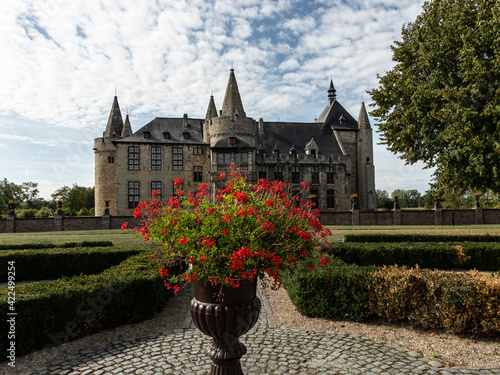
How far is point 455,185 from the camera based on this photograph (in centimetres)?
1473

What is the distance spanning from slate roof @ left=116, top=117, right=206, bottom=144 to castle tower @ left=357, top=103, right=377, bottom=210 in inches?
836

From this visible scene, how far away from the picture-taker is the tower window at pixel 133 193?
39.5 meters

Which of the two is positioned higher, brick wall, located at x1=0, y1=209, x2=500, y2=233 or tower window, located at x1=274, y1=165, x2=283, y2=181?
tower window, located at x1=274, y1=165, x2=283, y2=181

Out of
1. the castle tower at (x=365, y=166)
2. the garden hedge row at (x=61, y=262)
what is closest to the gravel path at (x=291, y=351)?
the garden hedge row at (x=61, y=262)

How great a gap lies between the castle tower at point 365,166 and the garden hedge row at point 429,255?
31497 mm

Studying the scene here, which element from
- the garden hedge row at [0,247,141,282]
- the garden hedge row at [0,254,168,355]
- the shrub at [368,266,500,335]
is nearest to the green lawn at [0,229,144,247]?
the garden hedge row at [0,247,141,282]

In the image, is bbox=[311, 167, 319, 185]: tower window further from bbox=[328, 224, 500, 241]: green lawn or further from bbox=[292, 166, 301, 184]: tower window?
bbox=[328, 224, 500, 241]: green lawn

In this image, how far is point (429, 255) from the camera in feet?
37.0

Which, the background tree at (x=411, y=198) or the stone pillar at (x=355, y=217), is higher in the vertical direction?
the background tree at (x=411, y=198)

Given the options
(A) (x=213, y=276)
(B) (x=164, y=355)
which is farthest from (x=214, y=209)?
(B) (x=164, y=355)

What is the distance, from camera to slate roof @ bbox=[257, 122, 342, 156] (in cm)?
4253

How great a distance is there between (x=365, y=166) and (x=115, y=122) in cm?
3414

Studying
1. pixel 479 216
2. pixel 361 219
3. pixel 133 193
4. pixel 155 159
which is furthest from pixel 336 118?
pixel 133 193

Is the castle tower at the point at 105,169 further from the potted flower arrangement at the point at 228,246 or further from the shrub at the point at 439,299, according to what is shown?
the potted flower arrangement at the point at 228,246
